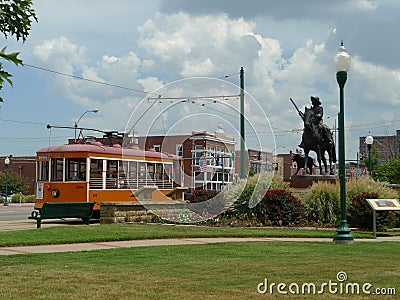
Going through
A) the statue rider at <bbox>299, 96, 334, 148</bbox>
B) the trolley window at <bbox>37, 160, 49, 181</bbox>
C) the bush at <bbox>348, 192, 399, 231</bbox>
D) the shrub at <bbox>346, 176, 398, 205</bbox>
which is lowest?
the bush at <bbox>348, 192, 399, 231</bbox>

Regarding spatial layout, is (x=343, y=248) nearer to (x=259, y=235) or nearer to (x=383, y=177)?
(x=259, y=235)

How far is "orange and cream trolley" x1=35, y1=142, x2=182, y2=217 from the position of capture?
25328 millimetres

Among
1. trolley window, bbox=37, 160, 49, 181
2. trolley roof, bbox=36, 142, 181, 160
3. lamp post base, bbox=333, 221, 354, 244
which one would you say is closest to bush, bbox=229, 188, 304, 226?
lamp post base, bbox=333, 221, 354, 244

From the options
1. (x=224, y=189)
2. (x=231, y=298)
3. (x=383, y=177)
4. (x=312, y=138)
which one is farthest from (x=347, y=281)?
(x=383, y=177)

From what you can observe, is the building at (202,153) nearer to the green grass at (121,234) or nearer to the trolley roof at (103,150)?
the trolley roof at (103,150)

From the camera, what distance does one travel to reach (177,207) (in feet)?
74.9

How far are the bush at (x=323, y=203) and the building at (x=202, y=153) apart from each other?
340 centimetres

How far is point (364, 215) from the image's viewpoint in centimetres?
2059

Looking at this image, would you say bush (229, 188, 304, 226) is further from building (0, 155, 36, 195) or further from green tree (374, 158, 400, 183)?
building (0, 155, 36, 195)

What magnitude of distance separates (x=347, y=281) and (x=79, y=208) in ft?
48.4

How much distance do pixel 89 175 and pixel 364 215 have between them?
36.4 feet

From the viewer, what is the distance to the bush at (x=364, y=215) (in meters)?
20.4

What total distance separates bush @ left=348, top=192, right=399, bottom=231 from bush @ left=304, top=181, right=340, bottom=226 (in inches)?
23.6

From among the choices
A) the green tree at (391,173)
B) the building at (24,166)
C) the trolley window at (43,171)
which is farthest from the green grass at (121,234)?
the building at (24,166)
